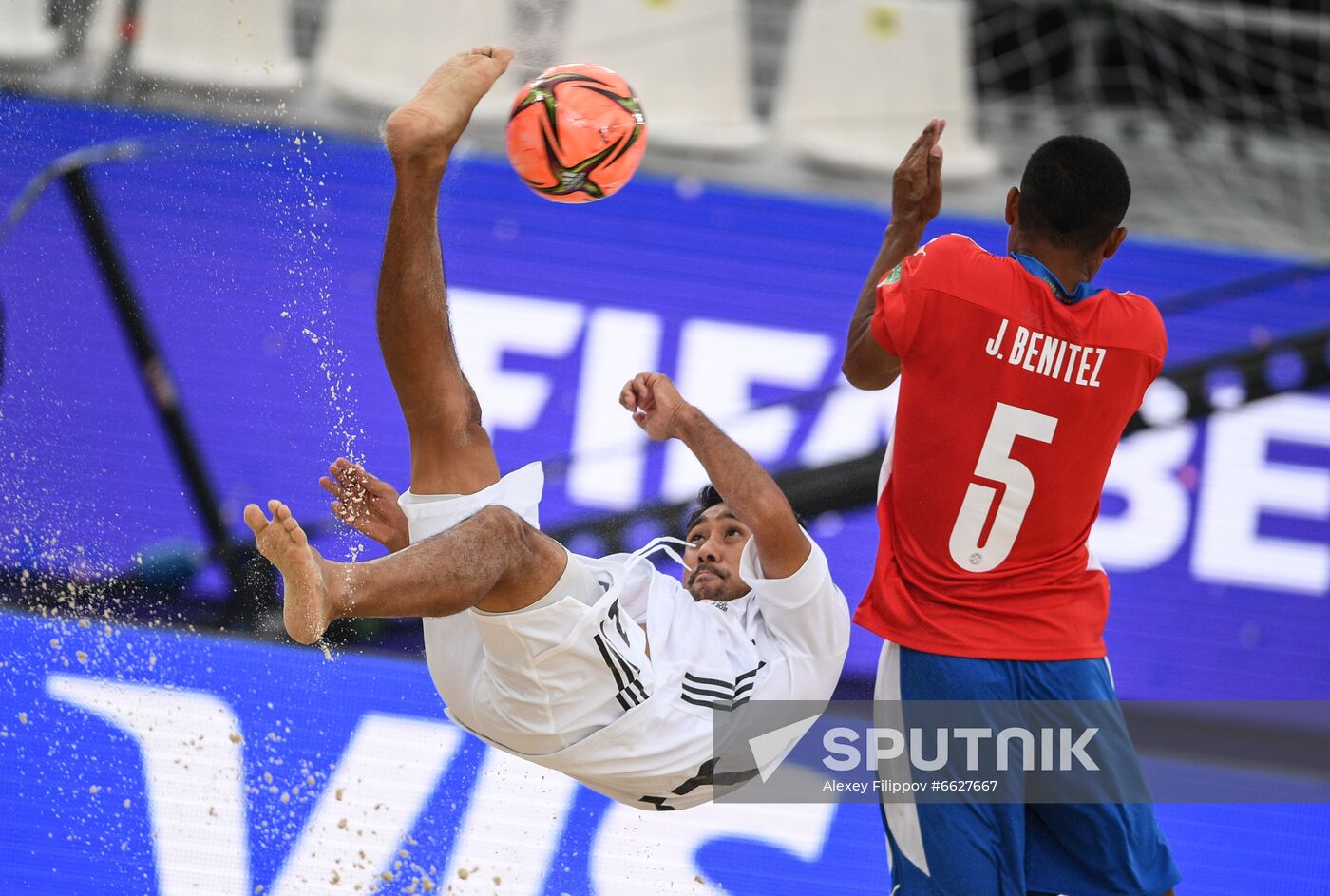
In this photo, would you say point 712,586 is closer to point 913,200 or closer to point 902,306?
point 902,306

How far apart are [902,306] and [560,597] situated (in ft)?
3.59

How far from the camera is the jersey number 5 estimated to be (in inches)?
140

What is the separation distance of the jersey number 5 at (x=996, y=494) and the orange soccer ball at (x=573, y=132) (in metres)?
1.28

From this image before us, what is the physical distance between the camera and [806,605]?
3932 millimetres

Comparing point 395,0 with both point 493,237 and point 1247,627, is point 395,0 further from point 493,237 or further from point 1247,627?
point 1247,627

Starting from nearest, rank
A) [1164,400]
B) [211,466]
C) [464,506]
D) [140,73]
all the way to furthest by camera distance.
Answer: [464,506] → [211,466] → [1164,400] → [140,73]

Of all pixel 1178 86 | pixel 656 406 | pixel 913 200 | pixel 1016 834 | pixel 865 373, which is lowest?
pixel 1016 834

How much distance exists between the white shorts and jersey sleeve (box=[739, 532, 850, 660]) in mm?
363

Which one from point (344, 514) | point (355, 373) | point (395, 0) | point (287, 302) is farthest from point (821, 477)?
point (395, 0)

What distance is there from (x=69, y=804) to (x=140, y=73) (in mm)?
4169

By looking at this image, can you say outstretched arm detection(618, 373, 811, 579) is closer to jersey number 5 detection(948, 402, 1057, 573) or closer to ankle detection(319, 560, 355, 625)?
jersey number 5 detection(948, 402, 1057, 573)

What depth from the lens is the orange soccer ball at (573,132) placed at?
3951mm

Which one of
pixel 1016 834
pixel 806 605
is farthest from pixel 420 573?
pixel 1016 834

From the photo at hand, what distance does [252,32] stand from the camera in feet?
24.7
